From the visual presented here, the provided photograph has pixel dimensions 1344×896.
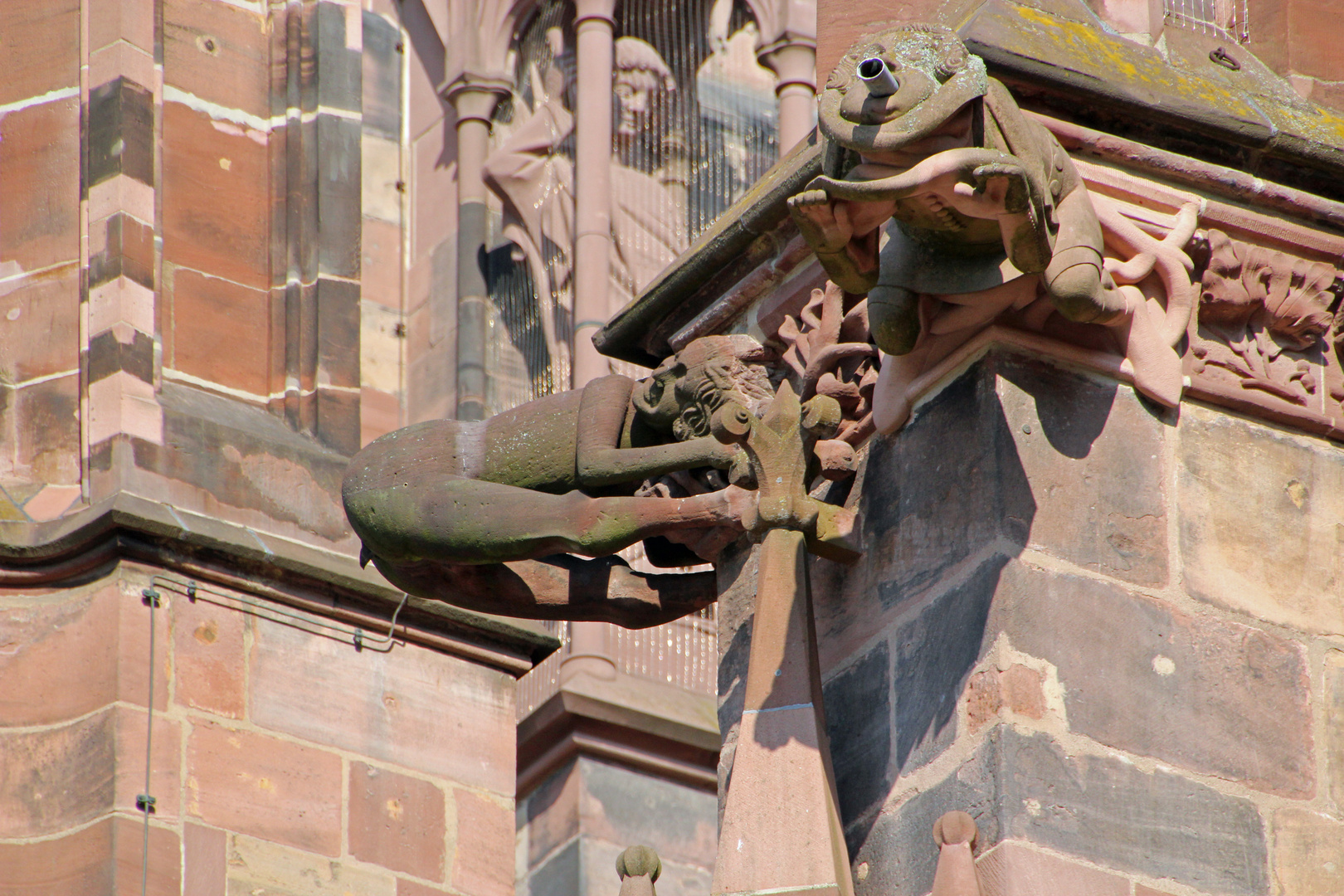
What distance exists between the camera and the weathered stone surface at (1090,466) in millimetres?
4566

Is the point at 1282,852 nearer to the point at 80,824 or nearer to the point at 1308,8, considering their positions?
the point at 1308,8

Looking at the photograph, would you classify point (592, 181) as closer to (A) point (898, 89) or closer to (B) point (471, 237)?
(B) point (471, 237)

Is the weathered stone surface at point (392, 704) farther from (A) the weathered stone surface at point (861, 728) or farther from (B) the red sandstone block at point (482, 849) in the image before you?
(A) the weathered stone surface at point (861, 728)

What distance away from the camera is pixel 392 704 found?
8148 millimetres

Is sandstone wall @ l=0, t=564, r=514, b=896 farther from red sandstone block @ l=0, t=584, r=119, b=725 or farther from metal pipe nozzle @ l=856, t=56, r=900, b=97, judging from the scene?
metal pipe nozzle @ l=856, t=56, r=900, b=97

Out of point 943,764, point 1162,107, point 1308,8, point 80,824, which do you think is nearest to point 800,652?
point 943,764

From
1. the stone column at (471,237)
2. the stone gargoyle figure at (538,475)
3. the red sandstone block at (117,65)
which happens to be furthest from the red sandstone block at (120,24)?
the stone gargoyle figure at (538,475)

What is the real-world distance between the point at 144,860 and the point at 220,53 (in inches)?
108

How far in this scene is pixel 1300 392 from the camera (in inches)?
193

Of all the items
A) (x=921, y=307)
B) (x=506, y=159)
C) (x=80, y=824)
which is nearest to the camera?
(x=921, y=307)

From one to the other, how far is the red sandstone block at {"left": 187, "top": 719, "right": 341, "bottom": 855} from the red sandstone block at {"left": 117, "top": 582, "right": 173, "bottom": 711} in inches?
6.1

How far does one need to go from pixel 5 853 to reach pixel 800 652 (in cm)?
340

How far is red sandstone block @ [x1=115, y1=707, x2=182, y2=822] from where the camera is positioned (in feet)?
24.5

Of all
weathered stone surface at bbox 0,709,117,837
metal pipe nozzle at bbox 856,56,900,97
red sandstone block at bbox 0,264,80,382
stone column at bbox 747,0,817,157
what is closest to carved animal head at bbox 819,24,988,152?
metal pipe nozzle at bbox 856,56,900,97
